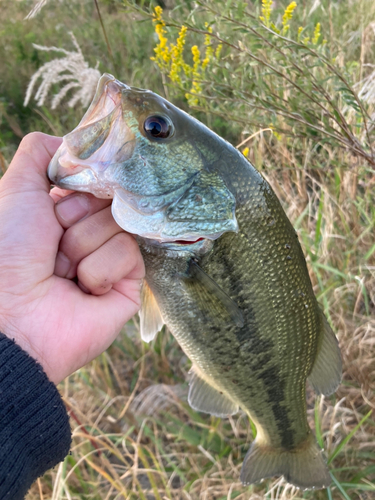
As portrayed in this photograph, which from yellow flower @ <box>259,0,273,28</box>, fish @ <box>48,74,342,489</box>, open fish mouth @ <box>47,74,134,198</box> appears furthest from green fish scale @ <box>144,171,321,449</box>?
yellow flower @ <box>259,0,273,28</box>

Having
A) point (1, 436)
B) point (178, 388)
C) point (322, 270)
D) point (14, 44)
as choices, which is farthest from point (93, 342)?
point (14, 44)

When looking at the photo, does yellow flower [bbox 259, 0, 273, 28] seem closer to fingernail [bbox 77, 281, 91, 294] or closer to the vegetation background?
the vegetation background

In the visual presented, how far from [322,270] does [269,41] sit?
153 cm

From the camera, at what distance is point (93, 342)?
54.5 inches

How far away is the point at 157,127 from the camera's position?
1.25 meters

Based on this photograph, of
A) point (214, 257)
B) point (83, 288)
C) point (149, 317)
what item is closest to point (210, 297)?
point (214, 257)

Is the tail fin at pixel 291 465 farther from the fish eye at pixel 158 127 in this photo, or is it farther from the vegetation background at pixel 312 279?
the fish eye at pixel 158 127

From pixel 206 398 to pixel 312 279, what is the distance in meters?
1.17

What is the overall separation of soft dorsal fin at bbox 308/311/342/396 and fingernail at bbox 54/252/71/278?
1.14m

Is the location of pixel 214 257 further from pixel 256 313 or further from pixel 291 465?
pixel 291 465

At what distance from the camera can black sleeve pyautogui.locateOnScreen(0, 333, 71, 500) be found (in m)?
1.13

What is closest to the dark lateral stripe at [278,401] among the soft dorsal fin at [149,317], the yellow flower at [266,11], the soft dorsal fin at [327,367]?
the soft dorsal fin at [327,367]

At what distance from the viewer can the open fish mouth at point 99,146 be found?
3.78 ft

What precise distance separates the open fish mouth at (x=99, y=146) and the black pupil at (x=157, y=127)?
65mm
